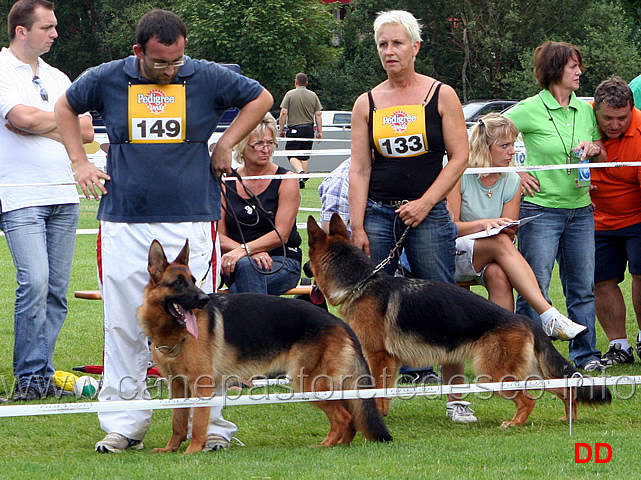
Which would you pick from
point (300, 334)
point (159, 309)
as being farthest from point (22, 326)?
point (300, 334)

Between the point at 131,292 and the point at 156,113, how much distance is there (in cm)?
87

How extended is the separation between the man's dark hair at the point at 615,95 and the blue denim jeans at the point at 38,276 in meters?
3.55

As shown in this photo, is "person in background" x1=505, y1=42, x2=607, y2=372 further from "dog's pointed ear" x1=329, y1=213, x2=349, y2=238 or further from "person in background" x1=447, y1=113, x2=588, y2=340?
"dog's pointed ear" x1=329, y1=213, x2=349, y2=238

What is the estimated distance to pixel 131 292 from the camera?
14.3 feet

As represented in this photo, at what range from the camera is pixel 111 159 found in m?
Result: 4.36

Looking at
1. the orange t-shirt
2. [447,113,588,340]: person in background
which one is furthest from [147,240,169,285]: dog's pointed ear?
the orange t-shirt

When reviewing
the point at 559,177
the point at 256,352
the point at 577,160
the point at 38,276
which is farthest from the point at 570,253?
the point at 38,276

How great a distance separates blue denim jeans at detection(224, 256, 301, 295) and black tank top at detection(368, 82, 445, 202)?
3.51 ft

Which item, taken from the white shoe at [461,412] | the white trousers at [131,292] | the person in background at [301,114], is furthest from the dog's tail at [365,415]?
the person in background at [301,114]

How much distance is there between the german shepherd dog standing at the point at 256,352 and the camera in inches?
169

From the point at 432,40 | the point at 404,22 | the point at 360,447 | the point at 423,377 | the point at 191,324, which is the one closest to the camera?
the point at 191,324

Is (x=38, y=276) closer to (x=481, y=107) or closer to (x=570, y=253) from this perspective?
(x=570, y=253)

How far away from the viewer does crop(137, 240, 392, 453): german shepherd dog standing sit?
4281 millimetres

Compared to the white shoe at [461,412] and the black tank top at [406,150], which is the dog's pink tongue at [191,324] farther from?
the white shoe at [461,412]
